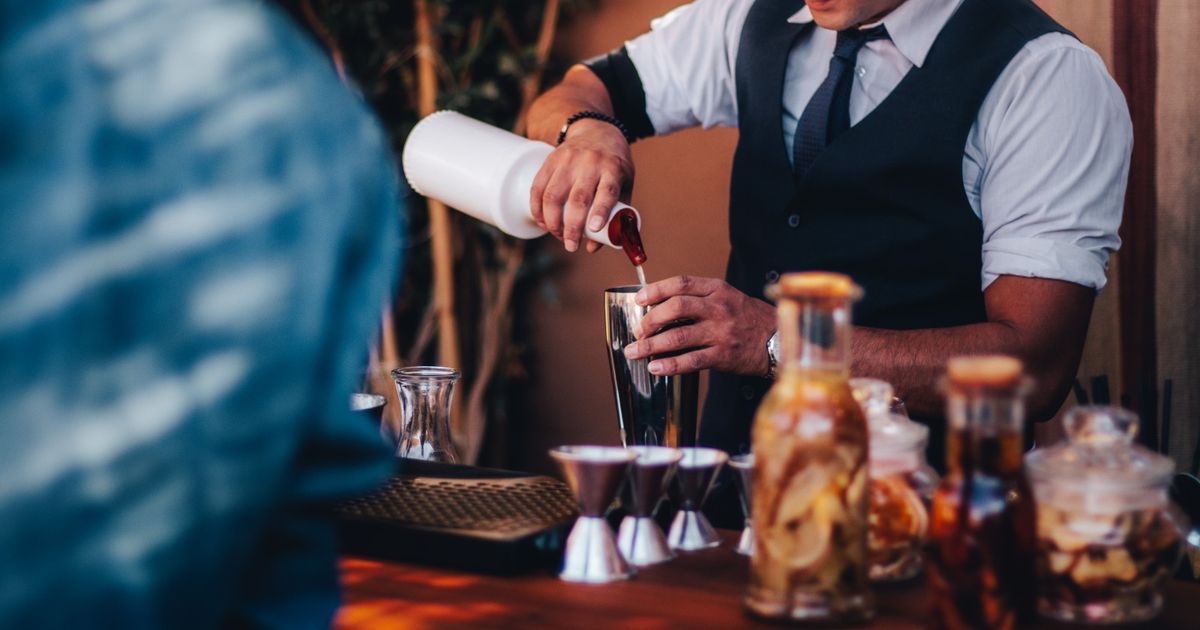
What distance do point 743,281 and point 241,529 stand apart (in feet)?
4.88

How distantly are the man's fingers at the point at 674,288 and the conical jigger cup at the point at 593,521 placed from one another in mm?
373

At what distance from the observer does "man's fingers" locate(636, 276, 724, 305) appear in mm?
1413

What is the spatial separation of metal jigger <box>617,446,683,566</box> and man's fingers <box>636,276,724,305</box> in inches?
13.1

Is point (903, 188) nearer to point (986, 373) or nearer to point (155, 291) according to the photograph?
point (986, 373)

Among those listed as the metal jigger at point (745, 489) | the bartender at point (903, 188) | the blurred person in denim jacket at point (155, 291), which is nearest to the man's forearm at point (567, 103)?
the bartender at point (903, 188)

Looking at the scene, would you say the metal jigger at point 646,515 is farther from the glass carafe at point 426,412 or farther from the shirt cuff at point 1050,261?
the shirt cuff at point 1050,261

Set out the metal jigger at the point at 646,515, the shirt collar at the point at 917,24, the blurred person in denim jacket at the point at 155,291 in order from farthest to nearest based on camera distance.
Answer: the shirt collar at the point at 917,24
the metal jigger at the point at 646,515
the blurred person in denim jacket at the point at 155,291

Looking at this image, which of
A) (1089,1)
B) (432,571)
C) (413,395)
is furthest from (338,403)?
(1089,1)

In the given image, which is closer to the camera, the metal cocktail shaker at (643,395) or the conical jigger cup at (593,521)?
the conical jigger cup at (593,521)

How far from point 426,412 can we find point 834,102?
Result: 0.85 meters

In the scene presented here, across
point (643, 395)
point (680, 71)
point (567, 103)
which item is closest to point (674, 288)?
point (643, 395)

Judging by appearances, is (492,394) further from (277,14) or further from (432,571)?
(277,14)

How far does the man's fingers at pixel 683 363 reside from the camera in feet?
4.60

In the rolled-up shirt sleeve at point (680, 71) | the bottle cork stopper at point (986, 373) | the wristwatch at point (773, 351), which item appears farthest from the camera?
the rolled-up shirt sleeve at point (680, 71)
